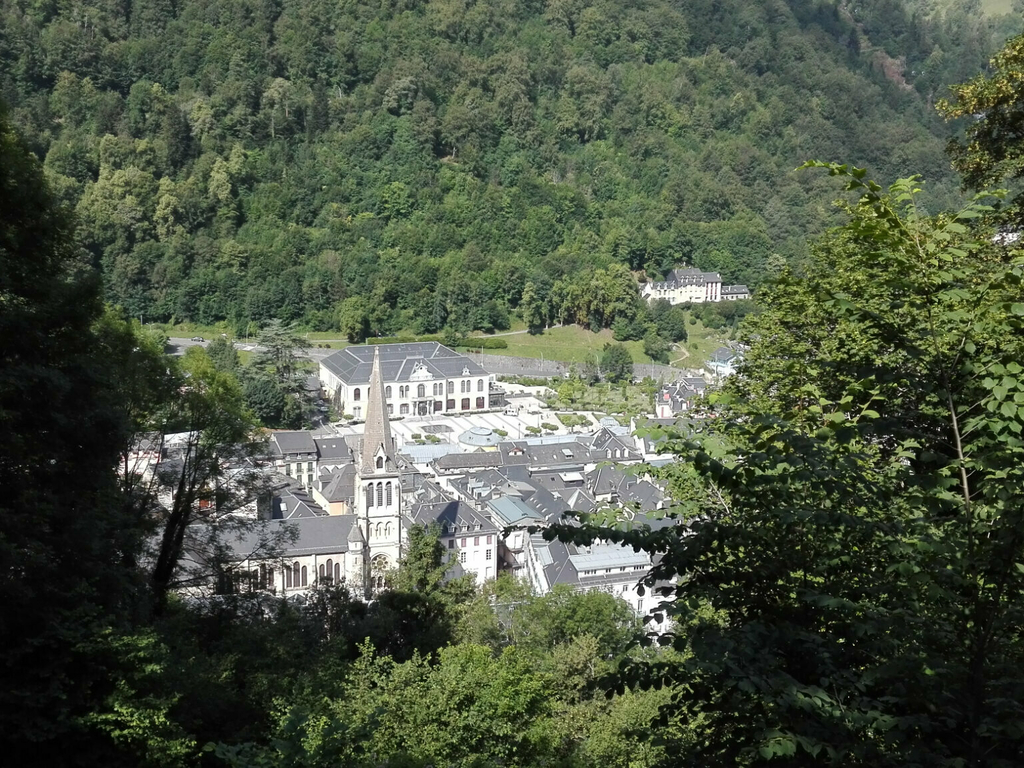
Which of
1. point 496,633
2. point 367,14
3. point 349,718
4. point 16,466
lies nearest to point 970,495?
point 349,718

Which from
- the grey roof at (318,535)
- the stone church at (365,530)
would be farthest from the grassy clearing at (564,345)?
the stone church at (365,530)

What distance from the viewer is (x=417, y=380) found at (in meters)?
41.8

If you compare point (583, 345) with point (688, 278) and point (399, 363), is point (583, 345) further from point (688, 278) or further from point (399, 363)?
point (399, 363)

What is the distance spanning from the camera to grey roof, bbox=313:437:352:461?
103 ft

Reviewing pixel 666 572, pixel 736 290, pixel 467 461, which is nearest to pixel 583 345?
pixel 736 290

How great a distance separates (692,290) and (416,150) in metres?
18.8

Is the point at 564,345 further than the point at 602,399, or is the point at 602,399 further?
the point at 564,345

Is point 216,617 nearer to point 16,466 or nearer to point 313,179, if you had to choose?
point 16,466

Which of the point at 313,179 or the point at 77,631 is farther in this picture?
the point at 313,179

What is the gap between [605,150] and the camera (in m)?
66.2

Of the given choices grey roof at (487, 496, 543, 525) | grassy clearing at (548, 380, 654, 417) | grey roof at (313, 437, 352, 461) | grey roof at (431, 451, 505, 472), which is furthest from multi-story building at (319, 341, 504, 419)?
grey roof at (487, 496, 543, 525)

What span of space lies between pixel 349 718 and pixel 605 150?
6156cm

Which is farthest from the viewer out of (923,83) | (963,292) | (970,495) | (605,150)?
(923,83)

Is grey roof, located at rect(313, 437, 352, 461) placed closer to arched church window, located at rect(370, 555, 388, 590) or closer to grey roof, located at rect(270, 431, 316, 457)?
grey roof, located at rect(270, 431, 316, 457)
